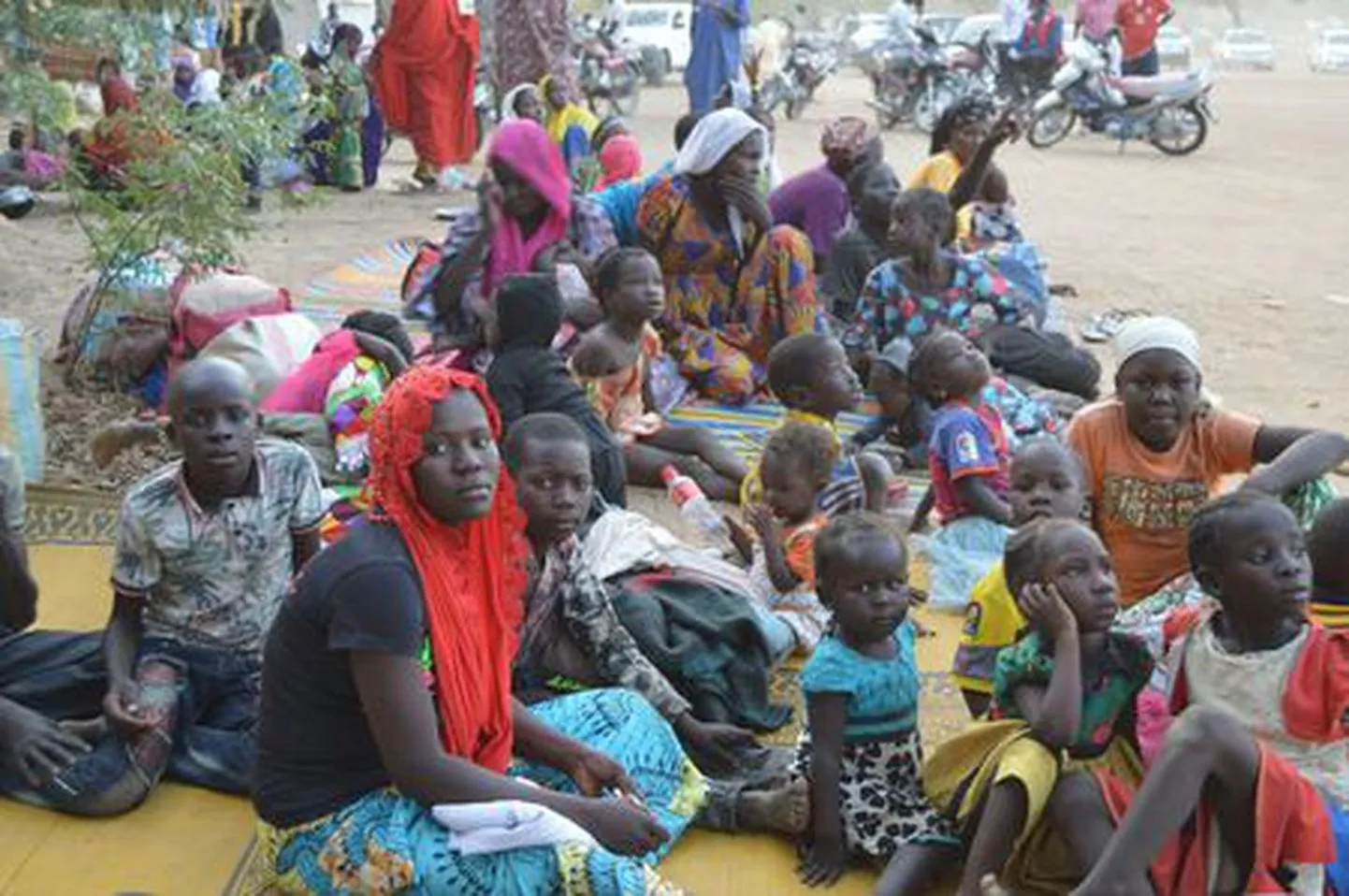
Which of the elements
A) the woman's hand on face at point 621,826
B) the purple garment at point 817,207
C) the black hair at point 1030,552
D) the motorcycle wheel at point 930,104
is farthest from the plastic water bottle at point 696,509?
the motorcycle wheel at point 930,104

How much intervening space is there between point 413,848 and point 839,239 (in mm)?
4815

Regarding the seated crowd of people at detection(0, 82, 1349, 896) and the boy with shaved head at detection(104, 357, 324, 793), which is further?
the boy with shaved head at detection(104, 357, 324, 793)

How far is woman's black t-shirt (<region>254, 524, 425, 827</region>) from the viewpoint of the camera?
96.0 inches

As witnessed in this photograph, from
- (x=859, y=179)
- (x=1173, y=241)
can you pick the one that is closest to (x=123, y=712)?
(x=859, y=179)

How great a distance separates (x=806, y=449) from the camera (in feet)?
13.1

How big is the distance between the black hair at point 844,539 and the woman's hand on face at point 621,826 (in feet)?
2.13

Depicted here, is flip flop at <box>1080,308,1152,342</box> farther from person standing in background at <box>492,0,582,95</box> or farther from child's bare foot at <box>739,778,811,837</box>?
child's bare foot at <box>739,778,811,837</box>

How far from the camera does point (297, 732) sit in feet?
8.50

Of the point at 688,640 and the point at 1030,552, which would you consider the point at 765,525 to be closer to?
the point at 688,640

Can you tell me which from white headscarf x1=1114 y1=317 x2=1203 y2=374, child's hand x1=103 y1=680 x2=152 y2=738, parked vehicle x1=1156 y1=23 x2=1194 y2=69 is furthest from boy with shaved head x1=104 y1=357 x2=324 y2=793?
parked vehicle x1=1156 y1=23 x2=1194 y2=69

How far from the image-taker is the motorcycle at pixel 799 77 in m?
21.3

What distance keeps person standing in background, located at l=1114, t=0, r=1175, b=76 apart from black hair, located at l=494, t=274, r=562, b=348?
1425cm

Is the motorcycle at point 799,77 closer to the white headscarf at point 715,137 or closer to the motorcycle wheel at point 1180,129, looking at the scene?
the motorcycle wheel at point 1180,129

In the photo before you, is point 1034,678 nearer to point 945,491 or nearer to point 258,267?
point 945,491
